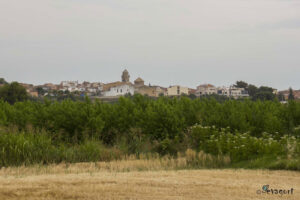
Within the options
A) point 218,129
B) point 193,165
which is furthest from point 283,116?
point 193,165

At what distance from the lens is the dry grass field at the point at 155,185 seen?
600cm

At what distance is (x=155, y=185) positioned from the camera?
21.6ft

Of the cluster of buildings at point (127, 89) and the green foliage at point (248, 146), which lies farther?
the cluster of buildings at point (127, 89)

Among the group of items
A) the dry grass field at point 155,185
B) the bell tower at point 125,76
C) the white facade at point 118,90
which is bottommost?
the dry grass field at point 155,185

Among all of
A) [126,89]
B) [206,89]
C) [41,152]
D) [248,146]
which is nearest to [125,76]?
[126,89]

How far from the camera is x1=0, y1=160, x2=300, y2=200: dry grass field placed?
5996 millimetres

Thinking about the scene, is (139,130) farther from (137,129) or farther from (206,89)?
(206,89)

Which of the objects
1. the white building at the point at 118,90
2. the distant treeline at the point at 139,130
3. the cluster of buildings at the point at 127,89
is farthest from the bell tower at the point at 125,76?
the distant treeline at the point at 139,130

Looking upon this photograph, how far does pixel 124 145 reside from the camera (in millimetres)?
11727

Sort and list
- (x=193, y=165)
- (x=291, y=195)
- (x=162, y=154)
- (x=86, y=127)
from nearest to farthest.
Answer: (x=291, y=195) < (x=193, y=165) < (x=162, y=154) < (x=86, y=127)

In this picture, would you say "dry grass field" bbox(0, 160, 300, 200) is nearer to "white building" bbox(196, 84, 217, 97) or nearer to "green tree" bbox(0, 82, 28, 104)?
"green tree" bbox(0, 82, 28, 104)

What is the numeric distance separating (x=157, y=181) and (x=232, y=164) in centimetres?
351

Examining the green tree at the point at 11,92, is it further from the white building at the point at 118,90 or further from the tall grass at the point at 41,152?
the white building at the point at 118,90

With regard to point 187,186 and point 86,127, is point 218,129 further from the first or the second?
point 187,186
